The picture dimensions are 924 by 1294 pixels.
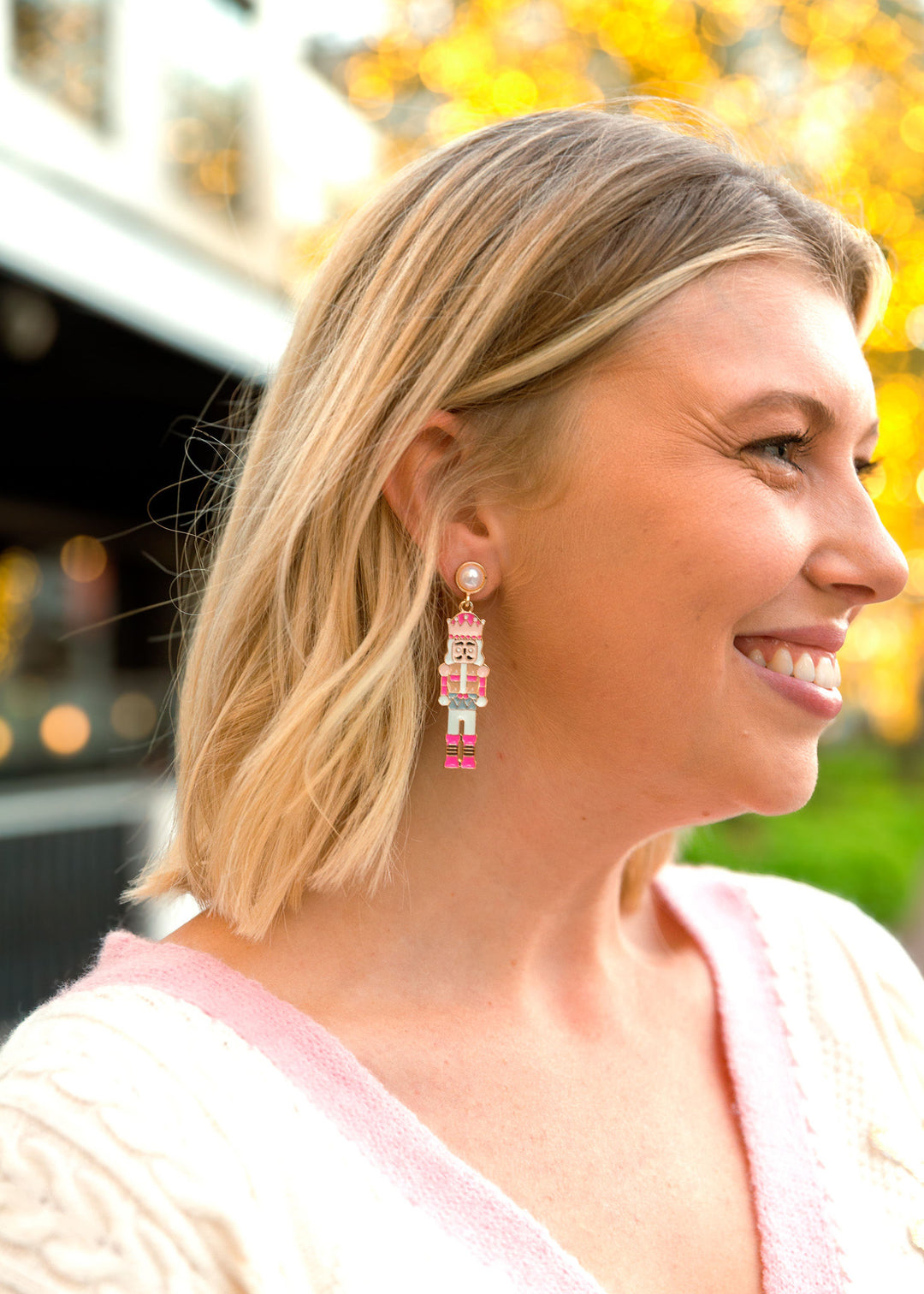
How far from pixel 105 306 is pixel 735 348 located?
15.9ft

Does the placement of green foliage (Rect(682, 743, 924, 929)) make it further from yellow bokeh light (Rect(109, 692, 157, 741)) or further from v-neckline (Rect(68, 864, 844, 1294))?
yellow bokeh light (Rect(109, 692, 157, 741))

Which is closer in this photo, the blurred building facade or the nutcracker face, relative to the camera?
the nutcracker face

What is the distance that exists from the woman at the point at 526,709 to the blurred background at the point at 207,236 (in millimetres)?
603

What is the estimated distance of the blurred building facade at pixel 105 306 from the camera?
5.34 meters

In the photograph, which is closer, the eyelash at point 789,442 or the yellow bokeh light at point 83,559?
the eyelash at point 789,442

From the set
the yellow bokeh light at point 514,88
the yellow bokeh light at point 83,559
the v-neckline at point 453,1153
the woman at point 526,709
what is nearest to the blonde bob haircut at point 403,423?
the woman at point 526,709

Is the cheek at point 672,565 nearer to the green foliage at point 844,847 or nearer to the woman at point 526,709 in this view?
the woman at point 526,709

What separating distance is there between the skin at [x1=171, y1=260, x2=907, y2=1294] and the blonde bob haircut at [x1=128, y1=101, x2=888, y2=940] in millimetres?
45

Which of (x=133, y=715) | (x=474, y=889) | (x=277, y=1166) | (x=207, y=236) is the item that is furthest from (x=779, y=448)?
(x=133, y=715)

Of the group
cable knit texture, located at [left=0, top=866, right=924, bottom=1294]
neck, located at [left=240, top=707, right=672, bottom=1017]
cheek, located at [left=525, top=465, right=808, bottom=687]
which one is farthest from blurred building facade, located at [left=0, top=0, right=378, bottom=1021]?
cheek, located at [left=525, top=465, right=808, bottom=687]

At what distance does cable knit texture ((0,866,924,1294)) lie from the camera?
1.10 meters

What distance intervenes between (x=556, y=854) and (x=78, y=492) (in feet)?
29.2

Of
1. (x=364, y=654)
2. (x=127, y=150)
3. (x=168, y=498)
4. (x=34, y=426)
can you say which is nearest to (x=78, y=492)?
(x=168, y=498)

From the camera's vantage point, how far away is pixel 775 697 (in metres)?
1.37
